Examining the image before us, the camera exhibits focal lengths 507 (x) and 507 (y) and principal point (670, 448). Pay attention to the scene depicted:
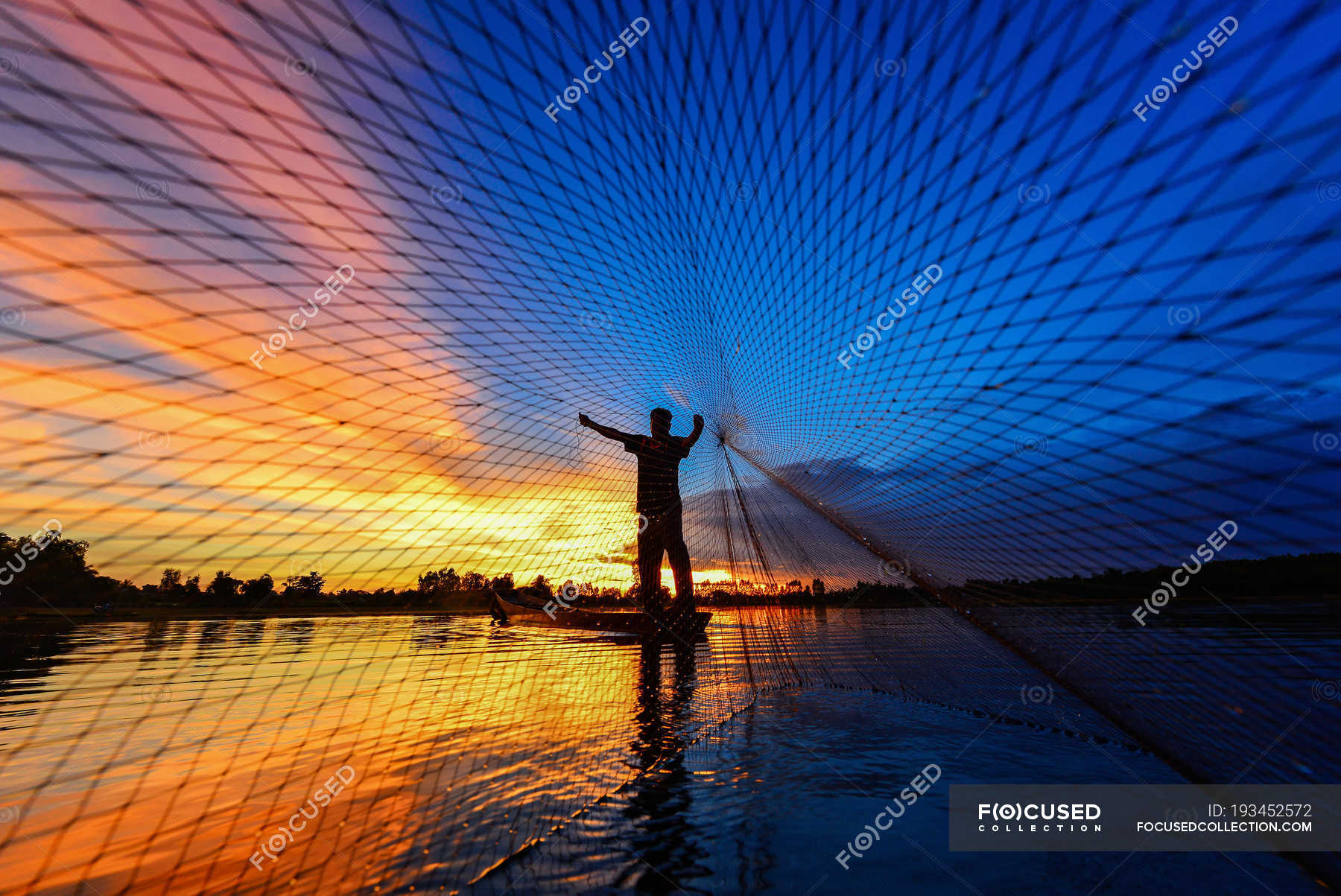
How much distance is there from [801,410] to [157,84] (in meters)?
11.6

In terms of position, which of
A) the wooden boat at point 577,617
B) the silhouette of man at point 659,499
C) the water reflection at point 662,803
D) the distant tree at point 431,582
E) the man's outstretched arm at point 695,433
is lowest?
the water reflection at point 662,803

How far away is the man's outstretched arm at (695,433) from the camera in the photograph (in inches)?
567

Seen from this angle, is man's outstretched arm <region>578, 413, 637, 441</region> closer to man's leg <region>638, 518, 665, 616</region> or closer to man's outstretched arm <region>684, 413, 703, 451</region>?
man's outstretched arm <region>684, 413, 703, 451</region>

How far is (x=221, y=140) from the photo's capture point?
4.66 meters

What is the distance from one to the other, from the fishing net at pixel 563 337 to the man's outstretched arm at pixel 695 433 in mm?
2952

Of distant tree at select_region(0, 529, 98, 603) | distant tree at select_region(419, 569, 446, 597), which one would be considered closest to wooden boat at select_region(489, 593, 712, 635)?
distant tree at select_region(419, 569, 446, 597)

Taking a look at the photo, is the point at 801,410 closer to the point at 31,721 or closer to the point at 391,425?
the point at 391,425

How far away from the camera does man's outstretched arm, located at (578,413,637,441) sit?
39.2ft

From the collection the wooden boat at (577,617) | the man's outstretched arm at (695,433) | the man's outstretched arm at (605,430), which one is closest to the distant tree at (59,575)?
the man's outstretched arm at (605,430)

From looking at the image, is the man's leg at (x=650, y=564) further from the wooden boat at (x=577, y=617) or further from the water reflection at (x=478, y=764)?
the water reflection at (x=478, y=764)

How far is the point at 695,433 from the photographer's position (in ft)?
48.5

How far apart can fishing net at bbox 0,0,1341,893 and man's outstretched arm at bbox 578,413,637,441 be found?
0.55 metres

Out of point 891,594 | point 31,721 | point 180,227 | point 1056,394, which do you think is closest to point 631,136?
Answer: point 180,227

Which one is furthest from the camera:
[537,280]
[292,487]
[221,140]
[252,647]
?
[252,647]
